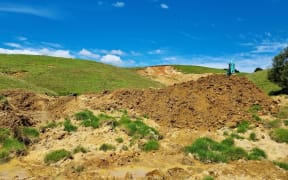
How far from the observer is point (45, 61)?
53875 millimetres

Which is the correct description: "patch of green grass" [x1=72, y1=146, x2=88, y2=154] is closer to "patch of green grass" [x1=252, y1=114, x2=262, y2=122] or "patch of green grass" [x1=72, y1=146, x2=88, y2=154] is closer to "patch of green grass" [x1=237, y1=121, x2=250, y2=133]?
"patch of green grass" [x1=237, y1=121, x2=250, y2=133]

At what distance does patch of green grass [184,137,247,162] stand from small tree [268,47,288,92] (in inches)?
500

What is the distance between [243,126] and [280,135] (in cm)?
214

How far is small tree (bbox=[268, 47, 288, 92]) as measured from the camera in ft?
91.9

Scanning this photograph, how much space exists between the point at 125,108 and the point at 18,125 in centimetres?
749

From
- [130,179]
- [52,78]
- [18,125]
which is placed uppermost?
[52,78]

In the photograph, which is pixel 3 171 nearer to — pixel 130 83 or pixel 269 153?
pixel 269 153

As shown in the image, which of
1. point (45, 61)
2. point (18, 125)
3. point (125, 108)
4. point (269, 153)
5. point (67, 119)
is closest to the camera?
point (269, 153)

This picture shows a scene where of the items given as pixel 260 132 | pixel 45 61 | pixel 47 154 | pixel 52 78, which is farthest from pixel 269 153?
pixel 45 61

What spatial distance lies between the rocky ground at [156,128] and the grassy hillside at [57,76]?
869 centimetres

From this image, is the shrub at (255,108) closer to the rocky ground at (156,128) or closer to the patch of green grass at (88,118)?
the rocky ground at (156,128)

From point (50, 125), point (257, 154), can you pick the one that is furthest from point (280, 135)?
point (50, 125)

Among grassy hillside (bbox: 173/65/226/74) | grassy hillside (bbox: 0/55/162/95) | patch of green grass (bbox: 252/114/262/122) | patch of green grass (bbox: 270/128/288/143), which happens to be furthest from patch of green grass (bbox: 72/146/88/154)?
grassy hillside (bbox: 173/65/226/74)

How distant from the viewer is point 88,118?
21.0 metres
